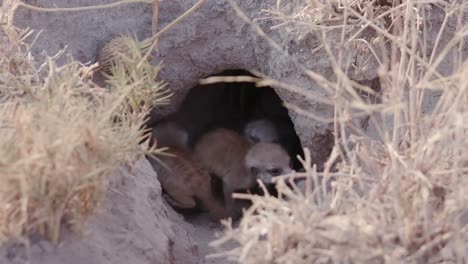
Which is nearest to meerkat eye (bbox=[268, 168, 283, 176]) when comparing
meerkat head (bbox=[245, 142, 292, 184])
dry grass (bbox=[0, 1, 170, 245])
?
meerkat head (bbox=[245, 142, 292, 184])

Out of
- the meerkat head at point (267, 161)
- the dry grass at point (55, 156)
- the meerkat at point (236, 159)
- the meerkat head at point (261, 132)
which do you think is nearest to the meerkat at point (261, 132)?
the meerkat head at point (261, 132)

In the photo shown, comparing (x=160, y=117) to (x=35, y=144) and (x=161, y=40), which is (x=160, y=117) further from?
(x=35, y=144)

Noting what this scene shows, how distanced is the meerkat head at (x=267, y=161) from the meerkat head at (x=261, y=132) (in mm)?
383

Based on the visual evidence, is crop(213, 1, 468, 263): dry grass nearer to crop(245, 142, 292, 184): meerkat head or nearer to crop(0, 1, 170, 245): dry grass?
crop(0, 1, 170, 245): dry grass

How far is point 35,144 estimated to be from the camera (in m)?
2.29

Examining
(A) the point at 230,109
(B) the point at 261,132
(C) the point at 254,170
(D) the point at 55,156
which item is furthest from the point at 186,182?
(D) the point at 55,156

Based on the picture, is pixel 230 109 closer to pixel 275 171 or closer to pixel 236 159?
pixel 236 159

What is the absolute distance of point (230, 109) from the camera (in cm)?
571

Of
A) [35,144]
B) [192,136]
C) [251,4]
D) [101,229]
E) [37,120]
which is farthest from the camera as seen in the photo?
[192,136]

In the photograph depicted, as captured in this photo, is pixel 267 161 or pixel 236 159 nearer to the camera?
pixel 267 161

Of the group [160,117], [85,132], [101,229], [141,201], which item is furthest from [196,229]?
[85,132]

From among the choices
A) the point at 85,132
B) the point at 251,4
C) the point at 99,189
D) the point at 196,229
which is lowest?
the point at 196,229

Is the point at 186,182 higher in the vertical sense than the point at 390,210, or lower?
lower

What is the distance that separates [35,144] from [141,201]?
0.66m
